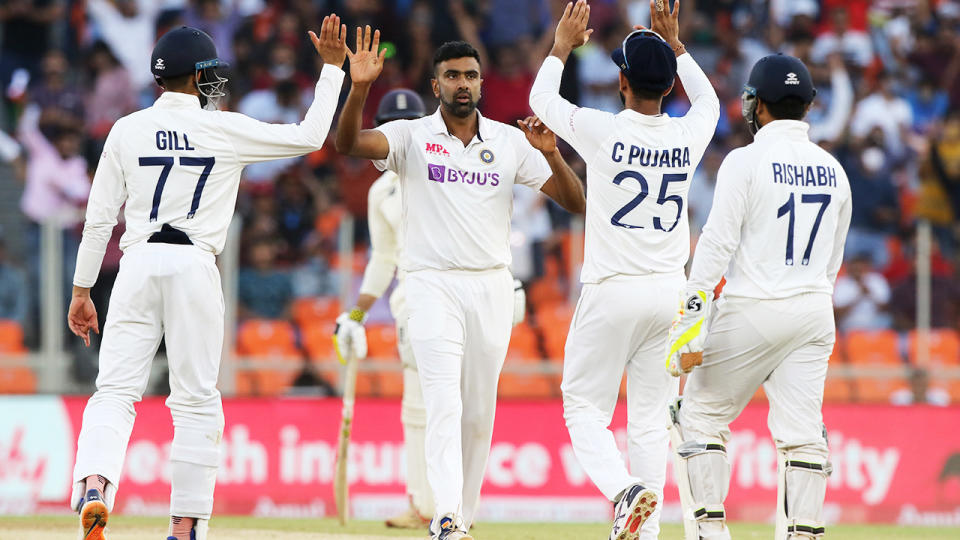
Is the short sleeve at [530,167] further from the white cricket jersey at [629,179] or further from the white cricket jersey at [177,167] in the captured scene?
the white cricket jersey at [177,167]

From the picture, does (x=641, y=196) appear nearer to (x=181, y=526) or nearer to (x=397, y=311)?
(x=181, y=526)

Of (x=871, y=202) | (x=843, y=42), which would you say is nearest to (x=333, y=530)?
(x=871, y=202)

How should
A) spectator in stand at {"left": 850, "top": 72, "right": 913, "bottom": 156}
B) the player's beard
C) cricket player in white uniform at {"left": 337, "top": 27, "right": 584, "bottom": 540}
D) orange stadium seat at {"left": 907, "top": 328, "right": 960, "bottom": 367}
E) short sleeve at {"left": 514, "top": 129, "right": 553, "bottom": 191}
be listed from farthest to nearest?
spectator in stand at {"left": 850, "top": 72, "right": 913, "bottom": 156}, orange stadium seat at {"left": 907, "top": 328, "right": 960, "bottom": 367}, short sleeve at {"left": 514, "top": 129, "right": 553, "bottom": 191}, the player's beard, cricket player in white uniform at {"left": 337, "top": 27, "right": 584, "bottom": 540}

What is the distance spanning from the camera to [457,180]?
830 cm

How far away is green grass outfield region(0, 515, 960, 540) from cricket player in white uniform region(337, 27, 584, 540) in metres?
2.01

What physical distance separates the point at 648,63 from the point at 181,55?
2.49 meters

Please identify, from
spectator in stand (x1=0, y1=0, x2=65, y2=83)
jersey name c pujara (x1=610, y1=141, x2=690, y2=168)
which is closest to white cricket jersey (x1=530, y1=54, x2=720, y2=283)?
jersey name c pujara (x1=610, y1=141, x2=690, y2=168)

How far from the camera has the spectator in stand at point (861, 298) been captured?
15727 millimetres

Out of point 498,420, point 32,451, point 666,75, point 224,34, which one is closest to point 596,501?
point 498,420

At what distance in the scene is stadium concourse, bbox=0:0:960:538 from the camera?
44.3 ft

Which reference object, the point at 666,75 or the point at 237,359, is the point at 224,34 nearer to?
the point at 237,359

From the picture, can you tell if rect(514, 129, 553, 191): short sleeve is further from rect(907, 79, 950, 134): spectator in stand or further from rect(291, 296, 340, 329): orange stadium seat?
rect(907, 79, 950, 134): spectator in stand

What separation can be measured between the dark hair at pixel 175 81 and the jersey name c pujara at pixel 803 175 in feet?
10.4

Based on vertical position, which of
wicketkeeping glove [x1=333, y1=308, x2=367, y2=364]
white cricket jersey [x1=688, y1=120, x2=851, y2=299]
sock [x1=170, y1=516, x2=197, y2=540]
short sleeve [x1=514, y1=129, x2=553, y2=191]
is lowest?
sock [x1=170, y1=516, x2=197, y2=540]
